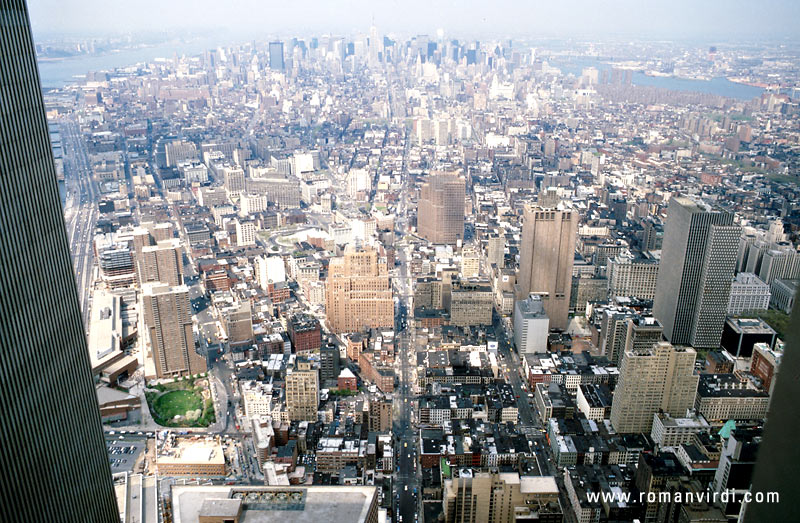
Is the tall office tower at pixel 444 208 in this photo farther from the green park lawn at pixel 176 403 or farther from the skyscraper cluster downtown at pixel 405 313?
the green park lawn at pixel 176 403

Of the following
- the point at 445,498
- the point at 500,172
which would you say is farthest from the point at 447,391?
the point at 500,172

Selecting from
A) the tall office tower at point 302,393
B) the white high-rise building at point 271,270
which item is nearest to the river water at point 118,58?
the white high-rise building at point 271,270

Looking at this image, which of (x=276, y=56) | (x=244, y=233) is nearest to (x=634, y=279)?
(x=244, y=233)

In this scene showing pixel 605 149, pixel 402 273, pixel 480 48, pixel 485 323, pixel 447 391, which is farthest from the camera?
pixel 480 48

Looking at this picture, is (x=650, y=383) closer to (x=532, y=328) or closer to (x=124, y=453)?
(x=532, y=328)

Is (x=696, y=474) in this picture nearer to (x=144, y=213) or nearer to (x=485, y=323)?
(x=485, y=323)

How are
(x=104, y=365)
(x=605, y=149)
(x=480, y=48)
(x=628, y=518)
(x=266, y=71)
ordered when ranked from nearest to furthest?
(x=628, y=518) < (x=104, y=365) < (x=605, y=149) < (x=480, y=48) < (x=266, y=71)
